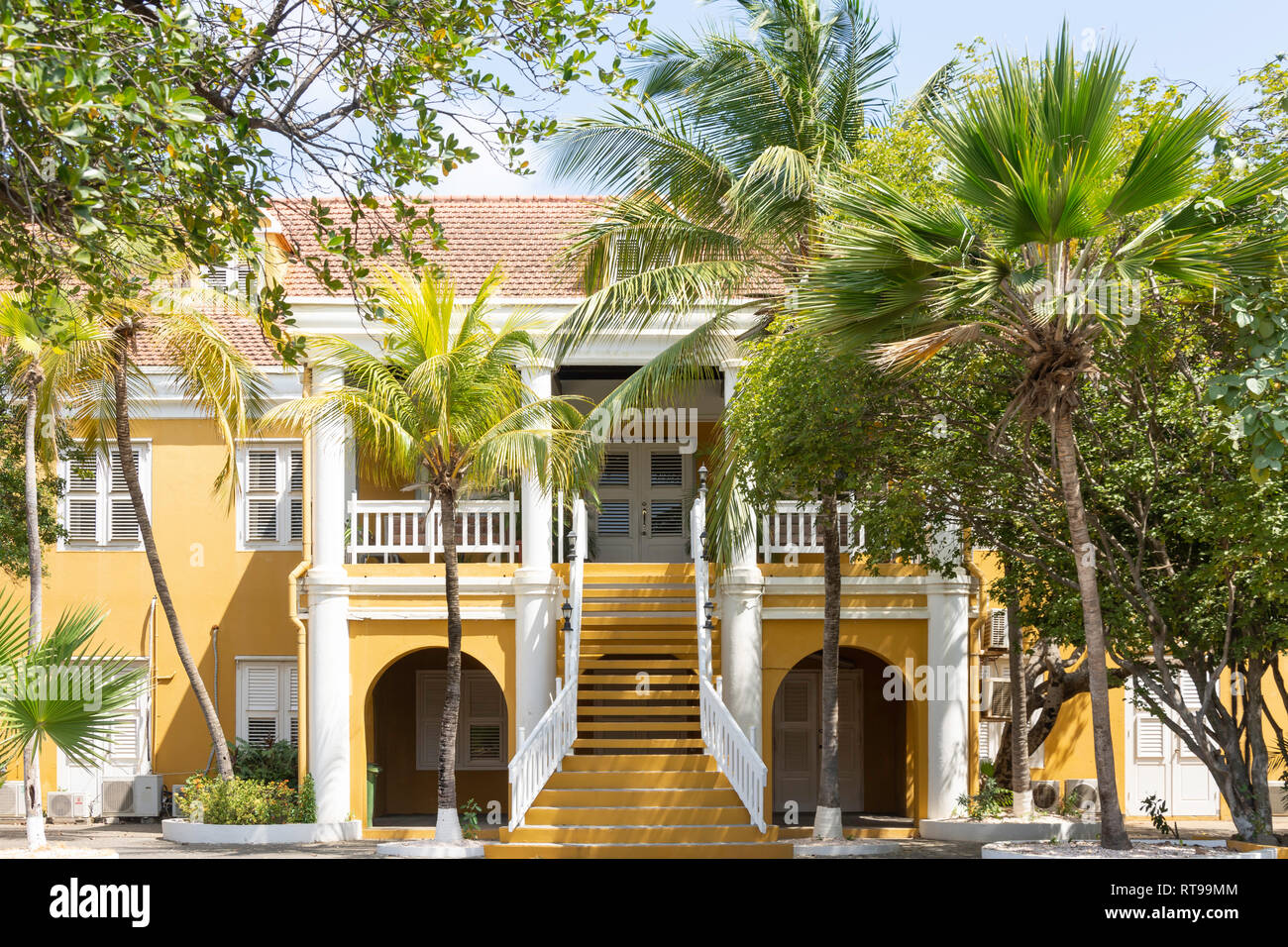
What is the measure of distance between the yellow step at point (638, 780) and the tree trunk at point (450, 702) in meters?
1.14

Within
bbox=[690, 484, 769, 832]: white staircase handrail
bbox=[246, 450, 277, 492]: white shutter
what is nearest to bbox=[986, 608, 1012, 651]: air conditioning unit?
bbox=[690, 484, 769, 832]: white staircase handrail

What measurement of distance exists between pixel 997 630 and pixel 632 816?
7.95 meters

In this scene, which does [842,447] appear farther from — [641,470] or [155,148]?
[641,470]

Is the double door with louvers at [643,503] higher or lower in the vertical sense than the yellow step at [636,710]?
higher

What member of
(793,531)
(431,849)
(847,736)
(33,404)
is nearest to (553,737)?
(431,849)

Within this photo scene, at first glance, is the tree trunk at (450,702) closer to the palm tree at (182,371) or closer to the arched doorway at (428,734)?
the palm tree at (182,371)

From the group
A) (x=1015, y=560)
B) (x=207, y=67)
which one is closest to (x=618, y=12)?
(x=207, y=67)

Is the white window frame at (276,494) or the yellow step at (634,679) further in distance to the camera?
the white window frame at (276,494)

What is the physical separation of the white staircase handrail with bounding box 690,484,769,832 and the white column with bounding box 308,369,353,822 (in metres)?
4.48

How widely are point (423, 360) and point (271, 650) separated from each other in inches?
309

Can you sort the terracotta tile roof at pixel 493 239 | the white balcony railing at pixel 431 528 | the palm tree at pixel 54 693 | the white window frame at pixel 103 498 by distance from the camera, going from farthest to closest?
the white window frame at pixel 103 498
the terracotta tile roof at pixel 493 239
the white balcony railing at pixel 431 528
the palm tree at pixel 54 693

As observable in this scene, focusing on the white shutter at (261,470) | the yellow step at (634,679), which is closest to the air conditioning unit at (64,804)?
the white shutter at (261,470)

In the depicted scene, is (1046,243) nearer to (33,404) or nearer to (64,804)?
(33,404)

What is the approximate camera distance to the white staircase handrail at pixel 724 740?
45.3 ft
